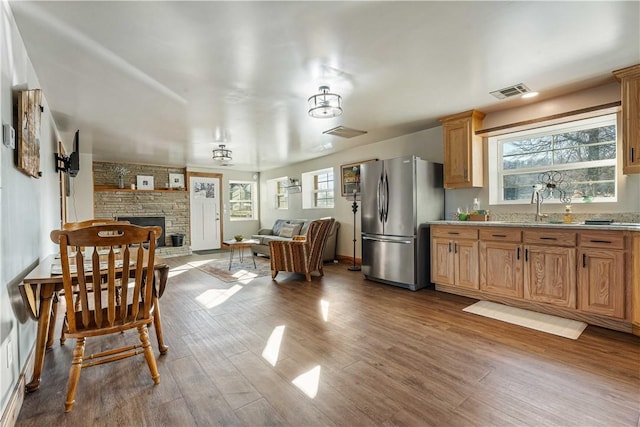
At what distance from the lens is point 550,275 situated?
299 cm

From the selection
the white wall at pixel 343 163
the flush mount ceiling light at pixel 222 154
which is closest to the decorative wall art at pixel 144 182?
the white wall at pixel 343 163

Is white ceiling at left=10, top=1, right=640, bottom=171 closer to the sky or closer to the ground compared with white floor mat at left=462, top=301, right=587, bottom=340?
closer to the sky

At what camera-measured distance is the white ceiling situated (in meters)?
1.91

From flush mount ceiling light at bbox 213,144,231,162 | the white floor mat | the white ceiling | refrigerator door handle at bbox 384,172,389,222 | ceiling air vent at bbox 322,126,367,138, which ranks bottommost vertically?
the white floor mat

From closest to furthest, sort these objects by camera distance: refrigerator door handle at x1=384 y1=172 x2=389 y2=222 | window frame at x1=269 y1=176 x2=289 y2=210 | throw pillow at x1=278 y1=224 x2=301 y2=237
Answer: refrigerator door handle at x1=384 y1=172 x2=389 y2=222 < throw pillow at x1=278 y1=224 x2=301 y2=237 < window frame at x1=269 y1=176 x2=289 y2=210

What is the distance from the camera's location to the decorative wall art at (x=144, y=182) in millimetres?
7379

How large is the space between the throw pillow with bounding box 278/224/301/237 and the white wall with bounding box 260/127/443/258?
1.81 ft

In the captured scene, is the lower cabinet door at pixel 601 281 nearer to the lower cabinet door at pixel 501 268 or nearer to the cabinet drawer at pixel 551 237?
the cabinet drawer at pixel 551 237

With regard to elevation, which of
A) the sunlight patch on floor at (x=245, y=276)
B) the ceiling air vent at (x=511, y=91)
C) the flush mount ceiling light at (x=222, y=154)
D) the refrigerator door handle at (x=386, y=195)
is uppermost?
the ceiling air vent at (x=511, y=91)

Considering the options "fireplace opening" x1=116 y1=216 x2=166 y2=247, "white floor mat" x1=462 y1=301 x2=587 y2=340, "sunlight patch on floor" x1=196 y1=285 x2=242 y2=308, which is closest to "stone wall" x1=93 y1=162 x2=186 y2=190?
Answer: "fireplace opening" x1=116 y1=216 x2=166 y2=247

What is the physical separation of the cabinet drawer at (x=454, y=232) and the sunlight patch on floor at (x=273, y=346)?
234cm

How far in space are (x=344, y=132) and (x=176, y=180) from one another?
5.24m

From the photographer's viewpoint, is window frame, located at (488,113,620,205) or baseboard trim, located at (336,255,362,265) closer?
window frame, located at (488,113,620,205)

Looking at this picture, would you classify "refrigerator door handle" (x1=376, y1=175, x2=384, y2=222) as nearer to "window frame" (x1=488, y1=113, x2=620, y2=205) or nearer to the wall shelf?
"window frame" (x1=488, y1=113, x2=620, y2=205)
